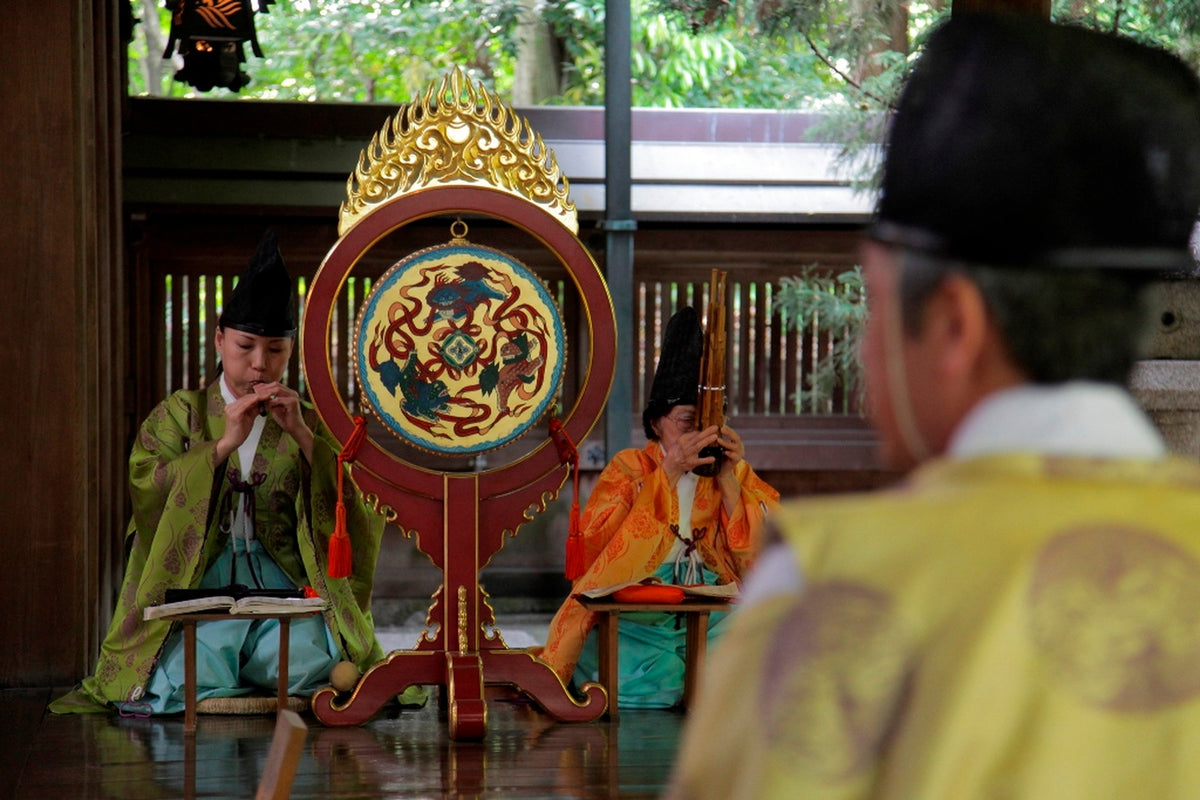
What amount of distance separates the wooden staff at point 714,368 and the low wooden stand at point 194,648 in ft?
4.83

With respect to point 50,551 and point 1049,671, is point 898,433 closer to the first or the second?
point 1049,671

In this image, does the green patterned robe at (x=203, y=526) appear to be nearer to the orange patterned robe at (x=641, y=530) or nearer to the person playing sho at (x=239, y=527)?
the person playing sho at (x=239, y=527)

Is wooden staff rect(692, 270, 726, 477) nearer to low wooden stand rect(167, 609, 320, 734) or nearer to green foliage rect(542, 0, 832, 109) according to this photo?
low wooden stand rect(167, 609, 320, 734)

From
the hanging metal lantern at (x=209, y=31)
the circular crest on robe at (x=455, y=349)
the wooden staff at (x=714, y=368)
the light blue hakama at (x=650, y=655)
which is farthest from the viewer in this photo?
the hanging metal lantern at (x=209, y=31)

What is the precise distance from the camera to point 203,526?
505 centimetres

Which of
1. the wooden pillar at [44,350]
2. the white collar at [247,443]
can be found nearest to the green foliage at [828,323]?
the white collar at [247,443]

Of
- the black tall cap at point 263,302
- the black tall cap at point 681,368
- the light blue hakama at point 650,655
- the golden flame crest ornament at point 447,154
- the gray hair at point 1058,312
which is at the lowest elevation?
the light blue hakama at point 650,655

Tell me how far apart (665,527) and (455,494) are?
2.53 feet

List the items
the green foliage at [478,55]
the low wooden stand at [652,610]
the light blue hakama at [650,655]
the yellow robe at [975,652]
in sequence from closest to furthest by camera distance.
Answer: the yellow robe at [975,652], the low wooden stand at [652,610], the light blue hakama at [650,655], the green foliage at [478,55]

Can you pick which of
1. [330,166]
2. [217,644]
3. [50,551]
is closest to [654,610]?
[217,644]

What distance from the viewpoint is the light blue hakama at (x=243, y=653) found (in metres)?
5.09

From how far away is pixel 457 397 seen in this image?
4828 millimetres

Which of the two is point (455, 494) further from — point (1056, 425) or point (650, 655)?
point (1056, 425)

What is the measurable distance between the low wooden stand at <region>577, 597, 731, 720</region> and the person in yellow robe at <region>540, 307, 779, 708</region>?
0.16 metres
